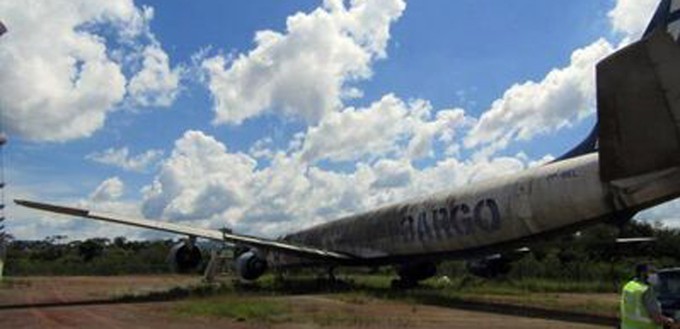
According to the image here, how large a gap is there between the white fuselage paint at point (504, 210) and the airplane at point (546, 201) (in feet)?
0.11

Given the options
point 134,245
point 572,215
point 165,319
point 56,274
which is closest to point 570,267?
point 572,215

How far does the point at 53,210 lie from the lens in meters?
31.7

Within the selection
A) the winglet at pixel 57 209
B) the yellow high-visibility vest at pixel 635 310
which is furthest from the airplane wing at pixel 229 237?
the yellow high-visibility vest at pixel 635 310

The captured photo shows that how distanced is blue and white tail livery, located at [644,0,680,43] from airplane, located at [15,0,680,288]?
0.11 ft

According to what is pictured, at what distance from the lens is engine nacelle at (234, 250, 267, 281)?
3772 cm

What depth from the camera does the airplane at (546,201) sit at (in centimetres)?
1770

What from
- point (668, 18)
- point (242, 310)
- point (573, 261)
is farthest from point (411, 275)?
point (573, 261)

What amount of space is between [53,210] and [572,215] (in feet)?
59.9

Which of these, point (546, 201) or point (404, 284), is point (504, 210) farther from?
point (404, 284)

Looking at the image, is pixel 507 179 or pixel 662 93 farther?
pixel 507 179

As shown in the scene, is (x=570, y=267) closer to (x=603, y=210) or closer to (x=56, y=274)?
(x=603, y=210)

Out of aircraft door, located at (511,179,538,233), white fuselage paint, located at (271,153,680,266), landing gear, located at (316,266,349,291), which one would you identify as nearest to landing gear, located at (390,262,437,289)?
white fuselage paint, located at (271,153,680,266)

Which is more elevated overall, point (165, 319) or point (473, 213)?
point (473, 213)

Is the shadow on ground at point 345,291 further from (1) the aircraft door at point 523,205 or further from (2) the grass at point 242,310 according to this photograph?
(2) the grass at point 242,310
